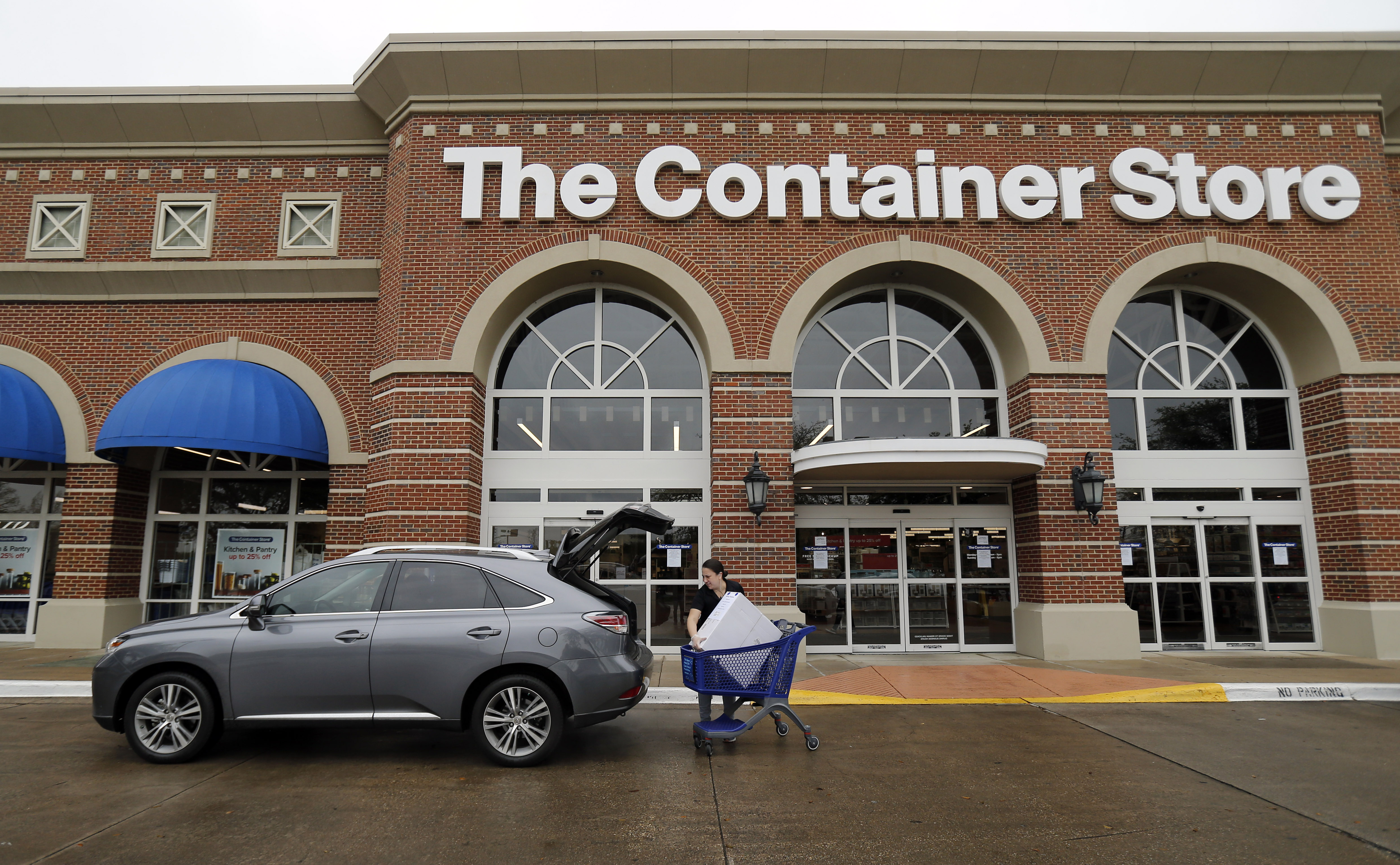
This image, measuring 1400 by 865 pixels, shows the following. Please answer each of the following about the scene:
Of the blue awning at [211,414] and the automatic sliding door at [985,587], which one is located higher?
the blue awning at [211,414]

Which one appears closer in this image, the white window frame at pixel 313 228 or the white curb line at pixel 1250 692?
the white curb line at pixel 1250 692

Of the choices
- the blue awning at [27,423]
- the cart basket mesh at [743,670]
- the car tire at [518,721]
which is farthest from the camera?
the blue awning at [27,423]

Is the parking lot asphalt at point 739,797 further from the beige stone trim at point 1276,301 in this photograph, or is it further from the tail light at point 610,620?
the beige stone trim at point 1276,301

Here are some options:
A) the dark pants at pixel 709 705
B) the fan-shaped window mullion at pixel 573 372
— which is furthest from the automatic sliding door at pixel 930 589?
the dark pants at pixel 709 705

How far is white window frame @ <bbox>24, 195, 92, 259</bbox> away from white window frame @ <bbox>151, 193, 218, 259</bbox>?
1097 millimetres

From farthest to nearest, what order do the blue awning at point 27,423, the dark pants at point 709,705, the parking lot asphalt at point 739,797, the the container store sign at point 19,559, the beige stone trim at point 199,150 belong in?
the beige stone trim at point 199,150 < the the container store sign at point 19,559 < the blue awning at point 27,423 < the dark pants at point 709,705 < the parking lot asphalt at point 739,797

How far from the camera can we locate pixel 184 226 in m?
12.8

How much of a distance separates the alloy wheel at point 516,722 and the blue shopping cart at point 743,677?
1.18m

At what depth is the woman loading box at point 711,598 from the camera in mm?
6633

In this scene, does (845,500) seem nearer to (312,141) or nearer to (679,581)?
(679,581)

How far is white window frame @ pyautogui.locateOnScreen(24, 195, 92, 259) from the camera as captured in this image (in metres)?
12.7

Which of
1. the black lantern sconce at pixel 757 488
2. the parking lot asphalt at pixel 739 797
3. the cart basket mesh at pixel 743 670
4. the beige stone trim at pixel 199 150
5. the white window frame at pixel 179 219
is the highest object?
the beige stone trim at pixel 199 150

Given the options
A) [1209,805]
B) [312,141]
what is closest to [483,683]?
[1209,805]

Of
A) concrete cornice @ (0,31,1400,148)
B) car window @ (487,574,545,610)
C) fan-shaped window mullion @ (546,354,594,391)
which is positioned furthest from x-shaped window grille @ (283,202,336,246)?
car window @ (487,574,545,610)
